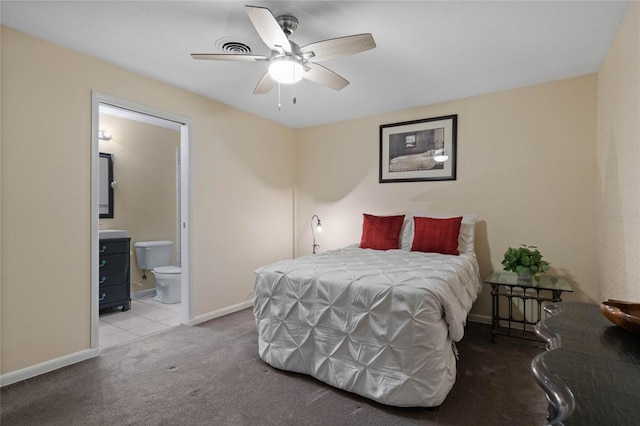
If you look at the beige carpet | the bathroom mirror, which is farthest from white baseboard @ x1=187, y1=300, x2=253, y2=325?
the bathroom mirror

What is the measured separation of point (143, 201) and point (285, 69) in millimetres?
3454

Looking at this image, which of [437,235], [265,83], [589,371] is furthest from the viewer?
[437,235]

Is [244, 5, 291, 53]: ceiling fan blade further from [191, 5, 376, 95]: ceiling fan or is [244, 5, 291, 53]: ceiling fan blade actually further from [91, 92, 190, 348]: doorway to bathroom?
[91, 92, 190, 348]: doorway to bathroom

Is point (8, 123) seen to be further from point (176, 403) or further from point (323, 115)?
point (323, 115)

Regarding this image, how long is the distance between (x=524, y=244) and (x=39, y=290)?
13.9 ft

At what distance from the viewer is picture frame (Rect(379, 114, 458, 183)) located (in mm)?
3580

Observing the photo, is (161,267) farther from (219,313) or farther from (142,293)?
(219,313)

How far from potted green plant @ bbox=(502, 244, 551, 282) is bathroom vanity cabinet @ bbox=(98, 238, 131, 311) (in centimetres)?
421

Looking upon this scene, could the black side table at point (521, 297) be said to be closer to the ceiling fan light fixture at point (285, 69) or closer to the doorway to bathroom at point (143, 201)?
the ceiling fan light fixture at point (285, 69)

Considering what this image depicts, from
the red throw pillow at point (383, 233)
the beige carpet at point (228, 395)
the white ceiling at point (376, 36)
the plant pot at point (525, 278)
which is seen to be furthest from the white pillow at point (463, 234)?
the white ceiling at point (376, 36)

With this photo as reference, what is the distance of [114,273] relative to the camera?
11.9ft

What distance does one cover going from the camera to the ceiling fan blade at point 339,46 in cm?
181

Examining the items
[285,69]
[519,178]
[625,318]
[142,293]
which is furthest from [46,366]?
[519,178]

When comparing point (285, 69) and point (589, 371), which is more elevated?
point (285, 69)
